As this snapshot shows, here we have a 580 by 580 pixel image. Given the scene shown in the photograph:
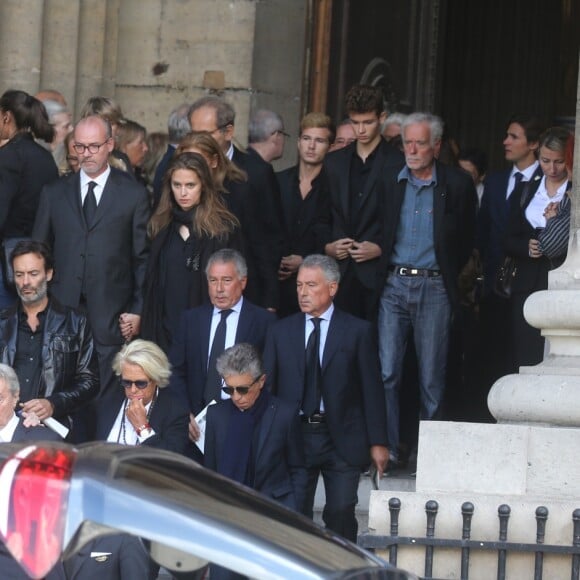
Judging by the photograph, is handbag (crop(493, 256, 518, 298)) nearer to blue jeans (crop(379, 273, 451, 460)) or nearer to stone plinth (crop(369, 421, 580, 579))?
blue jeans (crop(379, 273, 451, 460))

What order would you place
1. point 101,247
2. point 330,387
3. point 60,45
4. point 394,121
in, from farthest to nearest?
point 60,45 < point 394,121 < point 101,247 < point 330,387

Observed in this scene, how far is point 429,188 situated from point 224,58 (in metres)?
2.85

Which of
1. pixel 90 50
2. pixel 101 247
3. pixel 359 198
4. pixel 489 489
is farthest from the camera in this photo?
pixel 90 50

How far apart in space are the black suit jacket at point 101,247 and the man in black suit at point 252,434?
3.81ft

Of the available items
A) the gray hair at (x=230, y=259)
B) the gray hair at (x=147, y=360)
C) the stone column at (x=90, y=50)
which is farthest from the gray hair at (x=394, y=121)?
the gray hair at (x=147, y=360)

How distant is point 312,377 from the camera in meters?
9.28

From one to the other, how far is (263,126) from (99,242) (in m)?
1.56

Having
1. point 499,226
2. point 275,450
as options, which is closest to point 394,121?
point 499,226

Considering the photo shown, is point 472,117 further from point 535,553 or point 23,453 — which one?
point 23,453

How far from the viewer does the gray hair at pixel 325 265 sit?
9391 millimetres

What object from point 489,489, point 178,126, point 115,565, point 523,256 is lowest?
point 115,565

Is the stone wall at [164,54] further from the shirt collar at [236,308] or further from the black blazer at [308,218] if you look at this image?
the shirt collar at [236,308]

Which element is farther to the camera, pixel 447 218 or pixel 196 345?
pixel 447 218

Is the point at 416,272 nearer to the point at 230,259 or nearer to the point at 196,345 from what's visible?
the point at 230,259
